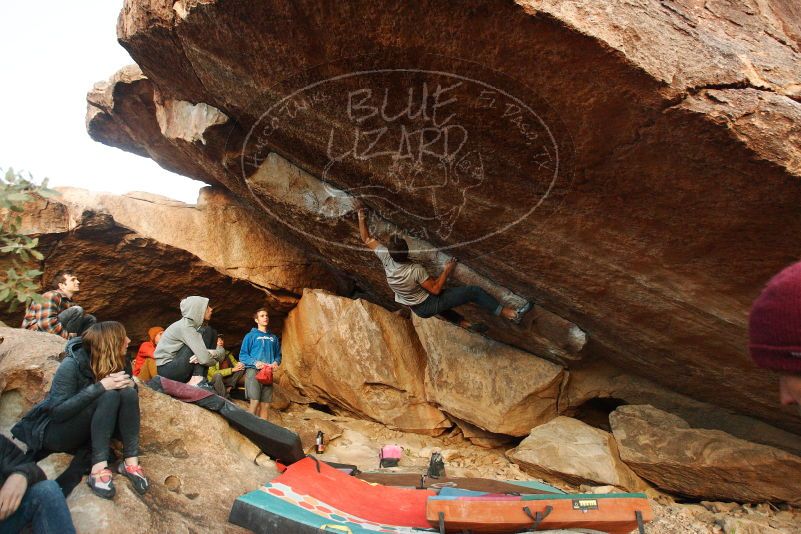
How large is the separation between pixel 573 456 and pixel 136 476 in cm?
450

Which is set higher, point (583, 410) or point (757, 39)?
point (757, 39)

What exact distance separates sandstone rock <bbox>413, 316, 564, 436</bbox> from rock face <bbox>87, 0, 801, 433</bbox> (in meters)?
0.66

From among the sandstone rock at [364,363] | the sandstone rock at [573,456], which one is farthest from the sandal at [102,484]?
the sandstone rock at [573,456]

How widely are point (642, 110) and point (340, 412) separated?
242 inches

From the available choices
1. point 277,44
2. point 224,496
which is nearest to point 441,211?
point 277,44

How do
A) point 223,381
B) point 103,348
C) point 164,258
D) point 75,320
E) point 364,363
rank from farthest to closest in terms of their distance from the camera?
1. point 164,258
2. point 364,363
3. point 223,381
4. point 75,320
5. point 103,348

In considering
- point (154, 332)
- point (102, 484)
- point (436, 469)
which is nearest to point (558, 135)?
point (436, 469)

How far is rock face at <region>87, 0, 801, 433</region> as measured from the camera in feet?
11.3

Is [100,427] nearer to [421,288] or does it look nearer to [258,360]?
[258,360]

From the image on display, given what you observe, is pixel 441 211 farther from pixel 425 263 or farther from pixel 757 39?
pixel 757 39

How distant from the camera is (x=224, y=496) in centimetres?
427

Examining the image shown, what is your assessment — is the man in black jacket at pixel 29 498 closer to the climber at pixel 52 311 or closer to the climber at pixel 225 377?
the climber at pixel 52 311

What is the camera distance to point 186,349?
5754mm

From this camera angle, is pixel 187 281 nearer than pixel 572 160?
No
